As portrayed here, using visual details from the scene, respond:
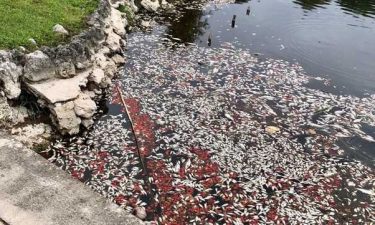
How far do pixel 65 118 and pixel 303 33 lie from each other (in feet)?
63.4

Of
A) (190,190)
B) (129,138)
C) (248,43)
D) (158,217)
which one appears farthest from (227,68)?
(158,217)

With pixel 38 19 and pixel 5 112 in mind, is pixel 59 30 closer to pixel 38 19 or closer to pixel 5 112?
pixel 38 19

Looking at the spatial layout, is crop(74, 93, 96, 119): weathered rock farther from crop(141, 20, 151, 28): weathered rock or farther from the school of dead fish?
crop(141, 20, 151, 28): weathered rock

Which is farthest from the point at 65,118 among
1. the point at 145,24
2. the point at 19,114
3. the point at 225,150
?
the point at 145,24

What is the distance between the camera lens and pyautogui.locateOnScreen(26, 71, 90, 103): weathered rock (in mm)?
14133

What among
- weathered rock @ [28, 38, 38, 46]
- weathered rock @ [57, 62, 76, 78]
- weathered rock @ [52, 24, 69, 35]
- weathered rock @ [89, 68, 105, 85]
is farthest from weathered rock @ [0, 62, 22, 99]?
weathered rock @ [52, 24, 69, 35]

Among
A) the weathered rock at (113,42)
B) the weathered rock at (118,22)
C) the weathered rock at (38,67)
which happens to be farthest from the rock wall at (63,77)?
the weathered rock at (118,22)

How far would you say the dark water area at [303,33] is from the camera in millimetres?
22469

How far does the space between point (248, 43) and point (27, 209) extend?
18.9m

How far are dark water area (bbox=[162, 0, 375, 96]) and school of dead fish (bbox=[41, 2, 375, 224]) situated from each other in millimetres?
2705

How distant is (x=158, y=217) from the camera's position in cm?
1164

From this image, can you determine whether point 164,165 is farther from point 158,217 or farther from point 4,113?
point 4,113

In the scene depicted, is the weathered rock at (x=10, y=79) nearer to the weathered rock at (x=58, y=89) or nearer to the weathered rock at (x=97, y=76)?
the weathered rock at (x=58, y=89)

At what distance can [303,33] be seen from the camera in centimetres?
2753
